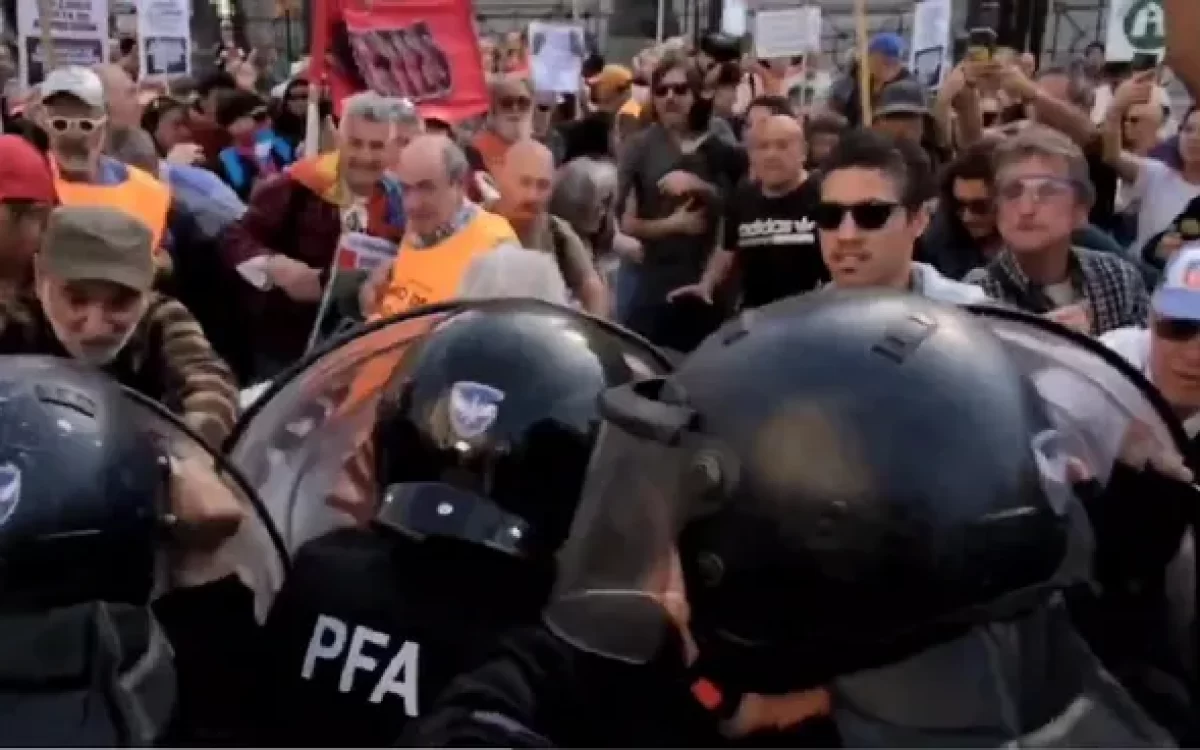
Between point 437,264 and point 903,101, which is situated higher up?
point 903,101

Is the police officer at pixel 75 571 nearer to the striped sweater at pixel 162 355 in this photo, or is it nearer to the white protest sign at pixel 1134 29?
the striped sweater at pixel 162 355

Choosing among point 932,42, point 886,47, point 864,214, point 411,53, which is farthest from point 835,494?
point 932,42

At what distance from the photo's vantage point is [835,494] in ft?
5.94

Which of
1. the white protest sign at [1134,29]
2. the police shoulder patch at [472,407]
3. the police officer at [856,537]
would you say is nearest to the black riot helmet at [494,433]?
the police shoulder patch at [472,407]

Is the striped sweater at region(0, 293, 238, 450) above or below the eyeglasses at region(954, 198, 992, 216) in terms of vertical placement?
below

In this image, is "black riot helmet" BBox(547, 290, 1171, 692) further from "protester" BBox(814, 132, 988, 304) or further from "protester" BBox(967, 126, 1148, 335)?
"protester" BBox(967, 126, 1148, 335)

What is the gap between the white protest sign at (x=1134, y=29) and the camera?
1020 centimetres

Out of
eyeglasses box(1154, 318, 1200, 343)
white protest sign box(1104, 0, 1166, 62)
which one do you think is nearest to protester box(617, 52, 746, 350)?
white protest sign box(1104, 0, 1166, 62)

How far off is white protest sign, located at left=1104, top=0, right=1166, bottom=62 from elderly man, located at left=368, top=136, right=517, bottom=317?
19.5ft

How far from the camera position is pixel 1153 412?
2328 mm

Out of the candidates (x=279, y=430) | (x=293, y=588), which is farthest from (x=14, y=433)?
(x=279, y=430)

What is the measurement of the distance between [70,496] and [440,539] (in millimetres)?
535

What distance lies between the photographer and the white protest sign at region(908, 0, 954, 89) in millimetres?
9617

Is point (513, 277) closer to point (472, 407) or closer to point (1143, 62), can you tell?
point (472, 407)
